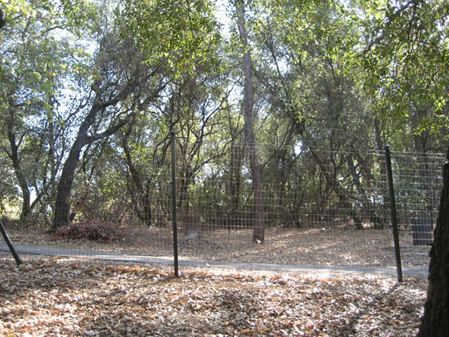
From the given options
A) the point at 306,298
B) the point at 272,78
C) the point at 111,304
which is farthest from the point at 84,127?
the point at 306,298

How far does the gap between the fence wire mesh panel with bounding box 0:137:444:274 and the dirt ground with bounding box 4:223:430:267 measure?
0.03 meters

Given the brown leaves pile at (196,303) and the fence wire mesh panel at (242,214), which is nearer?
the brown leaves pile at (196,303)

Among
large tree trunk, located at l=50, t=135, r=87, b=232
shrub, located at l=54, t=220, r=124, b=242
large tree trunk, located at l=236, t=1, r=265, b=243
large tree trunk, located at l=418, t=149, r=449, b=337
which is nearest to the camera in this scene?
large tree trunk, located at l=418, t=149, r=449, b=337

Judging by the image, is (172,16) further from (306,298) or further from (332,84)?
(332,84)

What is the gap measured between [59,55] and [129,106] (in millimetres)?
5158

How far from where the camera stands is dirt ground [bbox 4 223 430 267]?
29.6ft

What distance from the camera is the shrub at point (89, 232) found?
35.3ft

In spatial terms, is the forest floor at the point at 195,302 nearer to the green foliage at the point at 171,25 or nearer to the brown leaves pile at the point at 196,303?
the brown leaves pile at the point at 196,303

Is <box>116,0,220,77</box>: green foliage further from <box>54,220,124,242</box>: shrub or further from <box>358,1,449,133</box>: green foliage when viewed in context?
<box>54,220,124,242</box>: shrub

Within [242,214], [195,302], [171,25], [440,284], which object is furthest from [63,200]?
[440,284]

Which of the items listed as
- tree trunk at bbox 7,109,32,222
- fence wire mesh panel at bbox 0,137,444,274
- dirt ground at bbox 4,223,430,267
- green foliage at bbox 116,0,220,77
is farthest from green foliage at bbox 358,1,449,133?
tree trunk at bbox 7,109,32,222

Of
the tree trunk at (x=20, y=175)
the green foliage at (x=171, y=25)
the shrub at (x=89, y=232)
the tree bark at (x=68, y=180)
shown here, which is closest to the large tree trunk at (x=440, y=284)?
the green foliage at (x=171, y=25)

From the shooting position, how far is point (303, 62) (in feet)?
51.5

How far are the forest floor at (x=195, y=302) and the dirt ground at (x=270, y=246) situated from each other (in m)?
2.15
